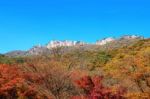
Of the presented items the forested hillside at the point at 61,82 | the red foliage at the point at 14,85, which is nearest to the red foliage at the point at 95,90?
the forested hillside at the point at 61,82

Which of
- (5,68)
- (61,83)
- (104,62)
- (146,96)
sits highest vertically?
(104,62)

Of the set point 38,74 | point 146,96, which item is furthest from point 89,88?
point 146,96

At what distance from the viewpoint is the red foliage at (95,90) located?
142 feet

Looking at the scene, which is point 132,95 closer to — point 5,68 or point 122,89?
point 122,89

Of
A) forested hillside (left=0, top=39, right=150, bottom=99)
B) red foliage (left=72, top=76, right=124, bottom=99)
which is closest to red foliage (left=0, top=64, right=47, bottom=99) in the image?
forested hillside (left=0, top=39, right=150, bottom=99)

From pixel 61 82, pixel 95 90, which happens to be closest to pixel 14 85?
pixel 61 82

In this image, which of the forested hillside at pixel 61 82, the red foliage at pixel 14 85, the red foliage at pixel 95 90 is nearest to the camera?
the forested hillside at pixel 61 82

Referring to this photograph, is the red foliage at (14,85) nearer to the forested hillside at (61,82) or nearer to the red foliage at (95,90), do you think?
the forested hillside at (61,82)

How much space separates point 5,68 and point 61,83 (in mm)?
12012

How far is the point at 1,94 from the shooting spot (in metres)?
51.6

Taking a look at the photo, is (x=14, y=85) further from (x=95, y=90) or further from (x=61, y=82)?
(x=95, y=90)

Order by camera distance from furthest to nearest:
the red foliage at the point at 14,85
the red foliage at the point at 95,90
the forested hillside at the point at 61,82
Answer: the red foliage at the point at 14,85
the red foliage at the point at 95,90
the forested hillside at the point at 61,82

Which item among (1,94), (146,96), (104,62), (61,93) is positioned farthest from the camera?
(104,62)

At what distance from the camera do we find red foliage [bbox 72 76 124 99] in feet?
142
